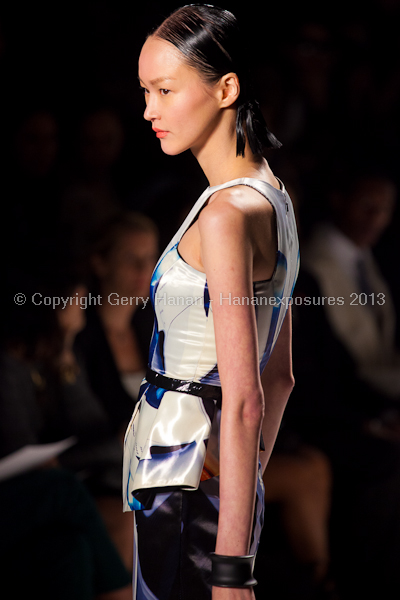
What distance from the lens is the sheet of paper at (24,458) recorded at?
53.2 inches

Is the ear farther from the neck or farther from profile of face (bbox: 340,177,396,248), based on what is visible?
profile of face (bbox: 340,177,396,248)

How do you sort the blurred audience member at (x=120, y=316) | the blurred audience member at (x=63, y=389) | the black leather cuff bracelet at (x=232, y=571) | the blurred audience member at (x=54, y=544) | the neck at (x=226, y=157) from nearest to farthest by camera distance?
the black leather cuff bracelet at (x=232, y=571) < the neck at (x=226, y=157) < the blurred audience member at (x=54, y=544) < the blurred audience member at (x=63, y=389) < the blurred audience member at (x=120, y=316)

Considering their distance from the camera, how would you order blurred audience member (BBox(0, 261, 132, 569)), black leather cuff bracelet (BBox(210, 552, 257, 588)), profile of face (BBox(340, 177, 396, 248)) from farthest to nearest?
profile of face (BBox(340, 177, 396, 248)) < blurred audience member (BBox(0, 261, 132, 569)) < black leather cuff bracelet (BBox(210, 552, 257, 588))

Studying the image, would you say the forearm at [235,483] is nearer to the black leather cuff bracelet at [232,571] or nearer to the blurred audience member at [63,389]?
the black leather cuff bracelet at [232,571]

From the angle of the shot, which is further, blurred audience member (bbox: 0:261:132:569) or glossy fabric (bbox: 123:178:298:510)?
blurred audience member (bbox: 0:261:132:569)

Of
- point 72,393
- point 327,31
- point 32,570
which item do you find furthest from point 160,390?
point 327,31

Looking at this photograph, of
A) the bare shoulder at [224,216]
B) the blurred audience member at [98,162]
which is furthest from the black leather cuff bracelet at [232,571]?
the blurred audience member at [98,162]

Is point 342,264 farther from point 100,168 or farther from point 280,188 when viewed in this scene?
point 280,188

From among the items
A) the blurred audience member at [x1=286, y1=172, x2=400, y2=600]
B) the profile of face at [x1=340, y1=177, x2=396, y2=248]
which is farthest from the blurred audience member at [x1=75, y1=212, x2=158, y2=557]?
the profile of face at [x1=340, y1=177, x2=396, y2=248]

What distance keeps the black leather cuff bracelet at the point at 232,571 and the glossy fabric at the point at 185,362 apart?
0.08m

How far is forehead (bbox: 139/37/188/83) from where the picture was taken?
65cm

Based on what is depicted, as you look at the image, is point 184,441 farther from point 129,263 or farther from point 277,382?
point 129,263

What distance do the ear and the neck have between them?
22 millimetres

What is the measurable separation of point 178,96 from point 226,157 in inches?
3.1
